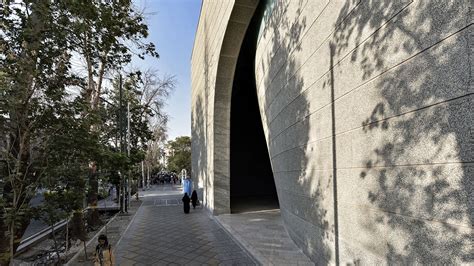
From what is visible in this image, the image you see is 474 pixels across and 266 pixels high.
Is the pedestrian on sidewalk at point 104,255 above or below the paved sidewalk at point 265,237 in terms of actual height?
above

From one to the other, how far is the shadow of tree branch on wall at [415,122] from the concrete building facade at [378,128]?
1 centimetres

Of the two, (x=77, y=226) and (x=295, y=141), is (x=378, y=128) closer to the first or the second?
(x=295, y=141)

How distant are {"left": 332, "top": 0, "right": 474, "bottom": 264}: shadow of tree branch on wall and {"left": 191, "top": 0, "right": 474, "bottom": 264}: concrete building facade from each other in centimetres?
1

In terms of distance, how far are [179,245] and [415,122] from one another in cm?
698

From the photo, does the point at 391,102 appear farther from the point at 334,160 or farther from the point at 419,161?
the point at 334,160

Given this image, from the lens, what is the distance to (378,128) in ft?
11.3

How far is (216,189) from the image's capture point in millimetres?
12484

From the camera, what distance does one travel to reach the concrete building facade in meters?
2.44

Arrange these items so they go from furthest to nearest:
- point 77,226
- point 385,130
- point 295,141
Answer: point 77,226
point 295,141
point 385,130

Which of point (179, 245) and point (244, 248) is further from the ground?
point (244, 248)

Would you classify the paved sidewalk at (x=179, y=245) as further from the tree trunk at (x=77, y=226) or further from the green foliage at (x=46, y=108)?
the green foliage at (x=46, y=108)

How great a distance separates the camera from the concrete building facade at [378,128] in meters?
2.44

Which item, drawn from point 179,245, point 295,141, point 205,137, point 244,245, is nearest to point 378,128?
point 295,141

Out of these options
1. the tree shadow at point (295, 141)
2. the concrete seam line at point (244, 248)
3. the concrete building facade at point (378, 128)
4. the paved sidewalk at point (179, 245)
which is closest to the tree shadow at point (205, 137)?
the paved sidewalk at point (179, 245)
